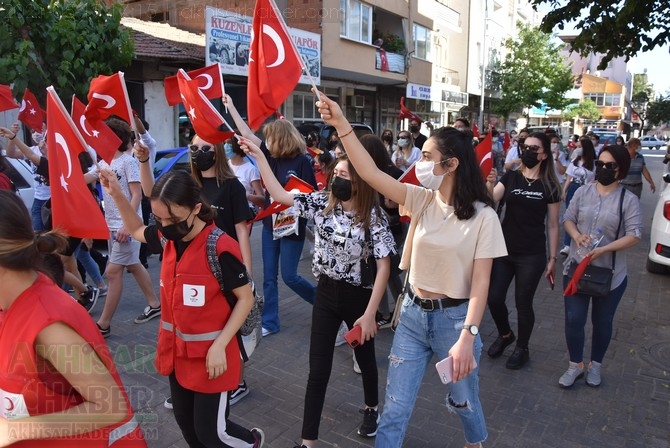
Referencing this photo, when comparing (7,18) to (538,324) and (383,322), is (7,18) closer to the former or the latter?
(383,322)

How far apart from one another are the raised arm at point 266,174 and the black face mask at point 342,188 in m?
0.38

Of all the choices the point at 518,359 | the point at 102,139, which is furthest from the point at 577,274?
the point at 102,139

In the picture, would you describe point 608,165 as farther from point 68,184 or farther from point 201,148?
point 68,184

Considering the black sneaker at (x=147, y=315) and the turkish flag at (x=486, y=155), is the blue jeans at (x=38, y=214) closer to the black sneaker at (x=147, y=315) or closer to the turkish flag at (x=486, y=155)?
the black sneaker at (x=147, y=315)

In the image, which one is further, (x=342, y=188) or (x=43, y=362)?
(x=342, y=188)

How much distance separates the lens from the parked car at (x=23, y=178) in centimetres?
716

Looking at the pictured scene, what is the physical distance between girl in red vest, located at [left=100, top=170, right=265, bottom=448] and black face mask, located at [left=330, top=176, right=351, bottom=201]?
844 mm

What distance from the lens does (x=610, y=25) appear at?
8234mm

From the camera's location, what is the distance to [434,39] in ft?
97.5

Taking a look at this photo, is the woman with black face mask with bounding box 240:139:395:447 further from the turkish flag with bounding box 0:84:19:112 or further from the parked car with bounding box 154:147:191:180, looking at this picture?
the parked car with bounding box 154:147:191:180

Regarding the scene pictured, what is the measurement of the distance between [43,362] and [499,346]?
4047mm

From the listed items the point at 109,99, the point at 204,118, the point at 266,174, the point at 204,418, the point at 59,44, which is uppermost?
the point at 59,44

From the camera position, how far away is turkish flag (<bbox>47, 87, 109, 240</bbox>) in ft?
9.95

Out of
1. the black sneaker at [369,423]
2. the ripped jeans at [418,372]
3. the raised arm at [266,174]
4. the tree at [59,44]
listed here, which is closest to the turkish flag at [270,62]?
the raised arm at [266,174]
